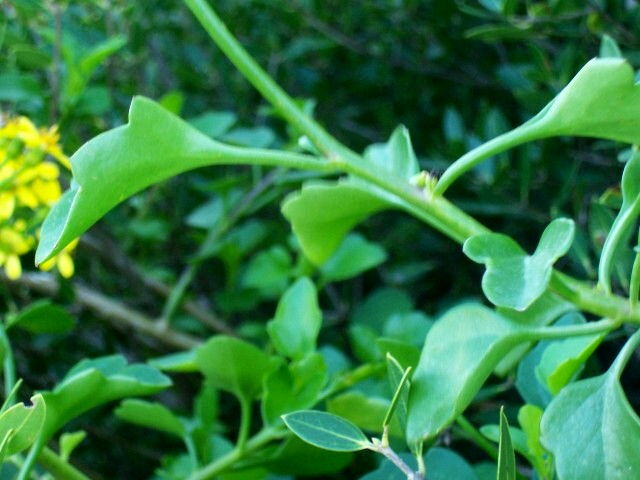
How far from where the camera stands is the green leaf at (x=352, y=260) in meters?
0.64

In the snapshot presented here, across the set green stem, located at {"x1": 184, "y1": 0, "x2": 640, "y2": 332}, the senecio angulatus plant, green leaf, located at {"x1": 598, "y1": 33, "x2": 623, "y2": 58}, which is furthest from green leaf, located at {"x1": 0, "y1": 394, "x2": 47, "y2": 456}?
green leaf, located at {"x1": 598, "y1": 33, "x2": 623, "y2": 58}

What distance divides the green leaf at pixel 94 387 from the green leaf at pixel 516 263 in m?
0.18

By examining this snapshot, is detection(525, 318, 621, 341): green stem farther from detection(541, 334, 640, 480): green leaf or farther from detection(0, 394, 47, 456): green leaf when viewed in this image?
detection(0, 394, 47, 456): green leaf

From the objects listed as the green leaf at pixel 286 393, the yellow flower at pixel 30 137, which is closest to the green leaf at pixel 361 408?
the green leaf at pixel 286 393

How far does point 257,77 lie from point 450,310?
13 cm

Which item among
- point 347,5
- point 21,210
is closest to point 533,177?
point 347,5

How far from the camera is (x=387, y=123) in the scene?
86 centimetres

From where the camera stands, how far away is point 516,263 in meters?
0.30

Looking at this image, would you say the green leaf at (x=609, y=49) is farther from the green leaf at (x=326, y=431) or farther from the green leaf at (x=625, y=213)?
the green leaf at (x=326, y=431)

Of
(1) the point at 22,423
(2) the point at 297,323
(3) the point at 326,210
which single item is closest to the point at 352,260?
(2) the point at 297,323

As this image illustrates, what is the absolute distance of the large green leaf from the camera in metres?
0.31

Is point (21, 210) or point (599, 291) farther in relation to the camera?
point (21, 210)

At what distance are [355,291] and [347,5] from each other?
1.04 ft

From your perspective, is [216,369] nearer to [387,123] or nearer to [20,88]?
[20,88]
